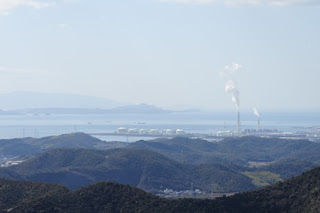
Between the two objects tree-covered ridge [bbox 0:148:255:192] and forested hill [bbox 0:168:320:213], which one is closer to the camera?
forested hill [bbox 0:168:320:213]

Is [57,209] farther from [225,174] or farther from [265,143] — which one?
[265,143]

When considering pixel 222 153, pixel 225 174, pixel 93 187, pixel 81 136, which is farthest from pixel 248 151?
pixel 93 187

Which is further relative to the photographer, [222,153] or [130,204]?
[222,153]

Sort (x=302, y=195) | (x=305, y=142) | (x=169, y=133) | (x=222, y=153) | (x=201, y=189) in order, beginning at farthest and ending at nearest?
(x=169, y=133) → (x=305, y=142) → (x=222, y=153) → (x=201, y=189) → (x=302, y=195)

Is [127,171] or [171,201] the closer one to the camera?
[171,201]

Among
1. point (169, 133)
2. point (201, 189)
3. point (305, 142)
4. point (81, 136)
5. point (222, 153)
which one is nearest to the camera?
point (201, 189)

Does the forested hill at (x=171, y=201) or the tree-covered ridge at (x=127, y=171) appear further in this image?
the tree-covered ridge at (x=127, y=171)

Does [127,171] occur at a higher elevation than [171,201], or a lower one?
lower
